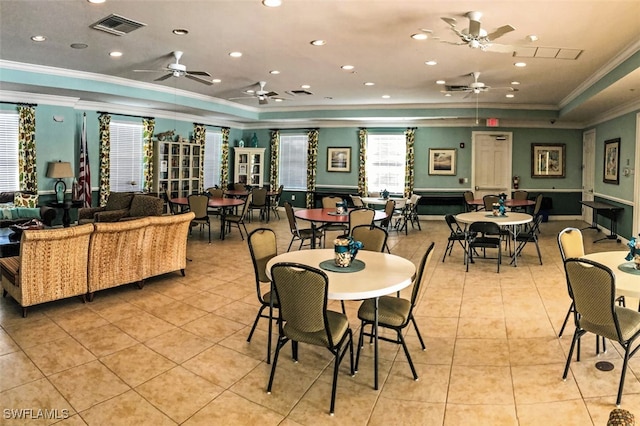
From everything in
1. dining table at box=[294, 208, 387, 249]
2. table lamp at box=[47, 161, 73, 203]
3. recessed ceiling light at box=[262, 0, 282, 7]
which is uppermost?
recessed ceiling light at box=[262, 0, 282, 7]

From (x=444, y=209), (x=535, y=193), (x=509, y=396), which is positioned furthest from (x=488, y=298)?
(x=535, y=193)

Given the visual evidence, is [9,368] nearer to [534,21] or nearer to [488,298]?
[488,298]

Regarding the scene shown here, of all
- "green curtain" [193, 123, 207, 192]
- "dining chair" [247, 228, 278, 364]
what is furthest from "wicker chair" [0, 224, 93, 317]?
"green curtain" [193, 123, 207, 192]

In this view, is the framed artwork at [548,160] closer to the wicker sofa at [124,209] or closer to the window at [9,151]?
the wicker sofa at [124,209]

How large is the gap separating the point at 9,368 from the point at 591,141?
1190 centimetres

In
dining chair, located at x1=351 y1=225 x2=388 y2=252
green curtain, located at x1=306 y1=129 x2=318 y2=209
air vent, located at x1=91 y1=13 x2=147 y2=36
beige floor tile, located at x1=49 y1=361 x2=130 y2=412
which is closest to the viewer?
beige floor tile, located at x1=49 y1=361 x2=130 y2=412

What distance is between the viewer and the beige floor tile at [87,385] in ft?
8.90

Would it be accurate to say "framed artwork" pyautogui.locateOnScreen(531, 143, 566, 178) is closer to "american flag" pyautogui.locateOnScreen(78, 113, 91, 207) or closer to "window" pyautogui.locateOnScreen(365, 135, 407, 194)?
"window" pyautogui.locateOnScreen(365, 135, 407, 194)

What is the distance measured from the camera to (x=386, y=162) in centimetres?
1185

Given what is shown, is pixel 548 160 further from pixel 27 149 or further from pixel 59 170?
pixel 27 149

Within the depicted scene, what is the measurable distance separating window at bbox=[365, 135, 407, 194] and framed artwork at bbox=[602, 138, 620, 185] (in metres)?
4.57

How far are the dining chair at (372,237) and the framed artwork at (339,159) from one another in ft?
26.3

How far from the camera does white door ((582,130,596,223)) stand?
411 inches

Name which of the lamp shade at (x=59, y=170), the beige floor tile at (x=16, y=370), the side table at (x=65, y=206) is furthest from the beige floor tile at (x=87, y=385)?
the lamp shade at (x=59, y=170)
